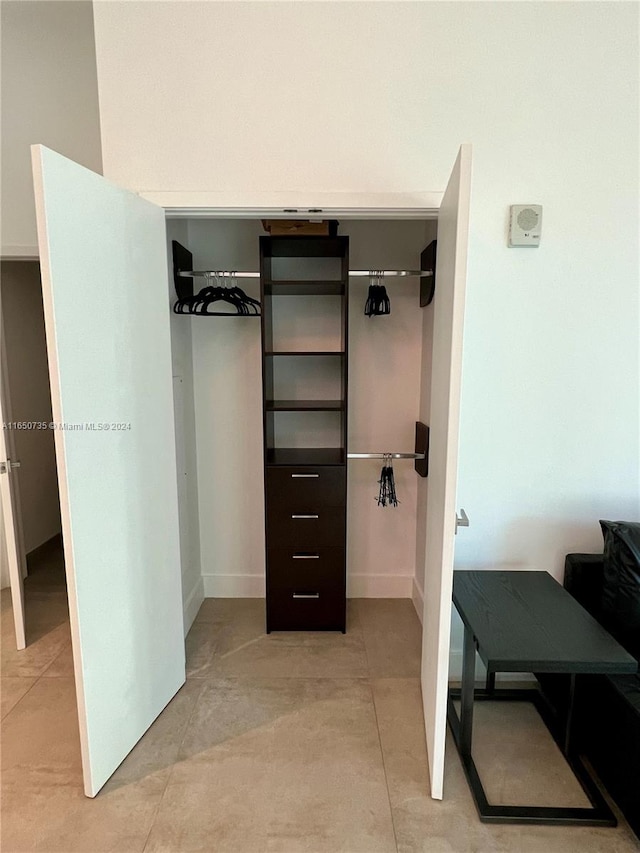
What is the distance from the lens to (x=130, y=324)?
5.80ft

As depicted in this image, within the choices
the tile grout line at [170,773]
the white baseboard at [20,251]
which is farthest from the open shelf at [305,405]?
the white baseboard at [20,251]

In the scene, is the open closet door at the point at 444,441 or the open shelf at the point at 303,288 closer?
the open closet door at the point at 444,441

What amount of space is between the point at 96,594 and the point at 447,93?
2208 mm

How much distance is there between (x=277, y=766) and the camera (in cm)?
182

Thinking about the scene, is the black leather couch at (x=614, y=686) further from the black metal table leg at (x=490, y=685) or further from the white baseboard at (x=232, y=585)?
the white baseboard at (x=232, y=585)

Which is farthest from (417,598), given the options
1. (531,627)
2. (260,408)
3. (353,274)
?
(353,274)

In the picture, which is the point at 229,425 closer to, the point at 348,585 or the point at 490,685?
the point at 348,585

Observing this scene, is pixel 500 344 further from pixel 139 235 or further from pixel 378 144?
pixel 139 235

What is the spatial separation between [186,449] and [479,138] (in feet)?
6.64

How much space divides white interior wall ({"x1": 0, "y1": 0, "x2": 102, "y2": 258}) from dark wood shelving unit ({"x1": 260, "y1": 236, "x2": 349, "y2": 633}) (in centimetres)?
119

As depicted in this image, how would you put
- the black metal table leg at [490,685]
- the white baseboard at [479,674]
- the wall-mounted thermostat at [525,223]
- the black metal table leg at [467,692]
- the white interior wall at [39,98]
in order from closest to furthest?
the black metal table leg at [467,692] → the wall-mounted thermostat at [525,223] → the black metal table leg at [490,685] → the white baseboard at [479,674] → the white interior wall at [39,98]

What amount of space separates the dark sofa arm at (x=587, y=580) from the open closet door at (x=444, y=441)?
661mm

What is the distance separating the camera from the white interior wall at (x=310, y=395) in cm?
278

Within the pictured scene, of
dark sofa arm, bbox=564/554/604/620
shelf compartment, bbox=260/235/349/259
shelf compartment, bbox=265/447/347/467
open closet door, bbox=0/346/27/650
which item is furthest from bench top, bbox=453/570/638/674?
open closet door, bbox=0/346/27/650
